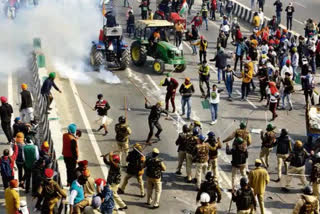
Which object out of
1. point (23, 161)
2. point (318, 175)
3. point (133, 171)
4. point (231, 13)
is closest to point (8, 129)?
point (23, 161)

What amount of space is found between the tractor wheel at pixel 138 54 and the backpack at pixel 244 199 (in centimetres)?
1437

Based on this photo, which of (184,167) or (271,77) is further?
(271,77)

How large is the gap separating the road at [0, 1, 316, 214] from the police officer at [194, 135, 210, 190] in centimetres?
59

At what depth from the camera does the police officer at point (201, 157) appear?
16.8 m

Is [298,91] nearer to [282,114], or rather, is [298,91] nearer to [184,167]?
[282,114]

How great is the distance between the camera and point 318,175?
16266 mm

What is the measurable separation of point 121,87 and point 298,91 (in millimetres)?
7051

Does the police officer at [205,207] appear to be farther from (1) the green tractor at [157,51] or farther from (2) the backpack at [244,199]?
(1) the green tractor at [157,51]

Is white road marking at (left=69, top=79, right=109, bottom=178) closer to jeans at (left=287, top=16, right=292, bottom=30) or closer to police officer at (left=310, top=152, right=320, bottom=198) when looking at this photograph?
police officer at (left=310, top=152, right=320, bottom=198)

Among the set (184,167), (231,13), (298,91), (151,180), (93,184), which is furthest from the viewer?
(231,13)

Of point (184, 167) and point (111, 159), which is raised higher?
point (111, 159)

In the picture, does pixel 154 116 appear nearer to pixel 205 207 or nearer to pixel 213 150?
pixel 213 150

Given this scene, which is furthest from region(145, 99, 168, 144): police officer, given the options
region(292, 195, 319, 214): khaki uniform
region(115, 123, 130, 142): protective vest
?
region(292, 195, 319, 214): khaki uniform

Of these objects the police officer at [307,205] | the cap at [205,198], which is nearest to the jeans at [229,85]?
the police officer at [307,205]
